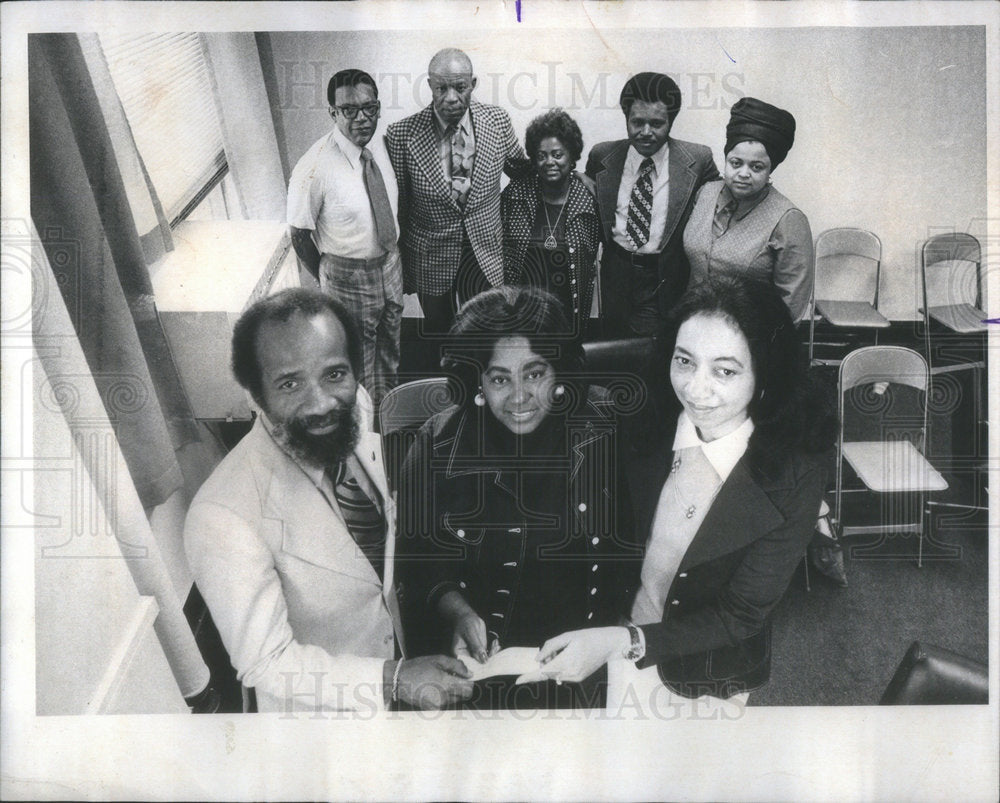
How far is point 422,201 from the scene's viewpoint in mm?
2051

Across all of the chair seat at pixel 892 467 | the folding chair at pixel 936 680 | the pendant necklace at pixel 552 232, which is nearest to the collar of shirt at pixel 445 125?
the pendant necklace at pixel 552 232

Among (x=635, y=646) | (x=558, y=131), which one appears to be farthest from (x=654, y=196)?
(x=635, y=646)

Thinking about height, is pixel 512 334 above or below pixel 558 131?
below

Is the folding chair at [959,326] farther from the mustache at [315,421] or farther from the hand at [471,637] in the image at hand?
the mustache at [315,421]

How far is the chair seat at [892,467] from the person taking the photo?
2098 millimetres

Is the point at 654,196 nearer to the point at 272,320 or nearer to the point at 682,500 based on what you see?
the point at 682,500

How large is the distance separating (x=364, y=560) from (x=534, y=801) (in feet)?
2.19

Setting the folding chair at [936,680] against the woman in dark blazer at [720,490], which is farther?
the folding chair at [936,680]

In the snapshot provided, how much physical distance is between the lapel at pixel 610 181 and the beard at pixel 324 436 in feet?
2.26

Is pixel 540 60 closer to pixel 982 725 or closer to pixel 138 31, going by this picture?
pixel 138 31

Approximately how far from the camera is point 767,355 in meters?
2.02

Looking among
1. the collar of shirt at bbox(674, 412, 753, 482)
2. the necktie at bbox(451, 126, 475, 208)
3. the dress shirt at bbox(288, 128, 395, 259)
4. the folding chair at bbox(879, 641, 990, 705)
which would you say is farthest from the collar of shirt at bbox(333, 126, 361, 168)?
the folding chair at bbox(879, 641, 990, 705)

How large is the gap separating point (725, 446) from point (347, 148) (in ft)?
3.40

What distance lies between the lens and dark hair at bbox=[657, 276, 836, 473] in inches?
79.4
